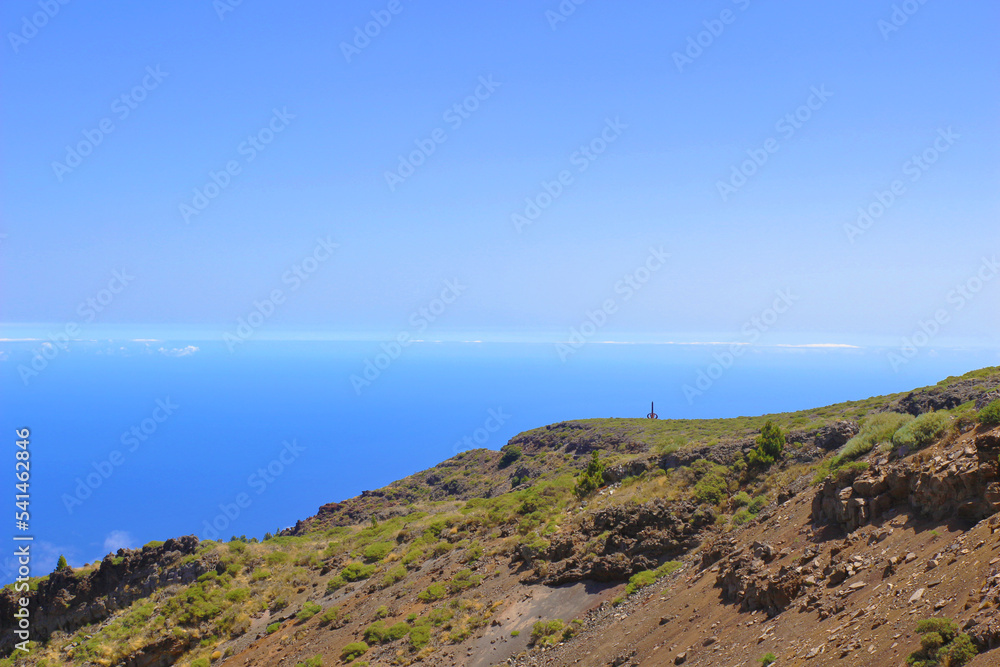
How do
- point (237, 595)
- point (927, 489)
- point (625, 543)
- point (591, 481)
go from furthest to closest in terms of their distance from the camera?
point (591, 481) < point (237, 595) < point (625, 543) < point (927, 489)

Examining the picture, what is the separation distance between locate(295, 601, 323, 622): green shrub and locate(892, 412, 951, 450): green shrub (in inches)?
837

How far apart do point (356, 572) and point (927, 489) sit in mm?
22220

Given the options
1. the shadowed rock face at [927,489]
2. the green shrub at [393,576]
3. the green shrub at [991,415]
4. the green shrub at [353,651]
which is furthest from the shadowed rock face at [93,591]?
the green shrub at [991,415]

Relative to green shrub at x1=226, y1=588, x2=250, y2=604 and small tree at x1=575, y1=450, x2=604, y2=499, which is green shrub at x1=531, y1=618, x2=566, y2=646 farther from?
green shrub at x1=226, y1=588, x2=250, y2=604

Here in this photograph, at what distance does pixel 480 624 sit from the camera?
634 inches

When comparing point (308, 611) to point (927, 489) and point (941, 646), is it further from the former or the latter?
point (927, 489)

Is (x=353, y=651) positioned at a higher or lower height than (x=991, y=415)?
lower

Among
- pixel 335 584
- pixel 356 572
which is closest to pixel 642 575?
pixel 356 572

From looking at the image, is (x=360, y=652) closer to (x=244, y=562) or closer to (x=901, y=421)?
(x=244, y=562)

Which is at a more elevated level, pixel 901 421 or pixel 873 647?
pixel 901 421

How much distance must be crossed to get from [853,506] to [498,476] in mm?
47082

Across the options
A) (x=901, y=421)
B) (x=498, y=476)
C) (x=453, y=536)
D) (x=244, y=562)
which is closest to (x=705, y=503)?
(x=901, y=421)

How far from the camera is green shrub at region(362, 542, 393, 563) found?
85.5 feet

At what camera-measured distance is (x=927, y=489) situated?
987 cm
